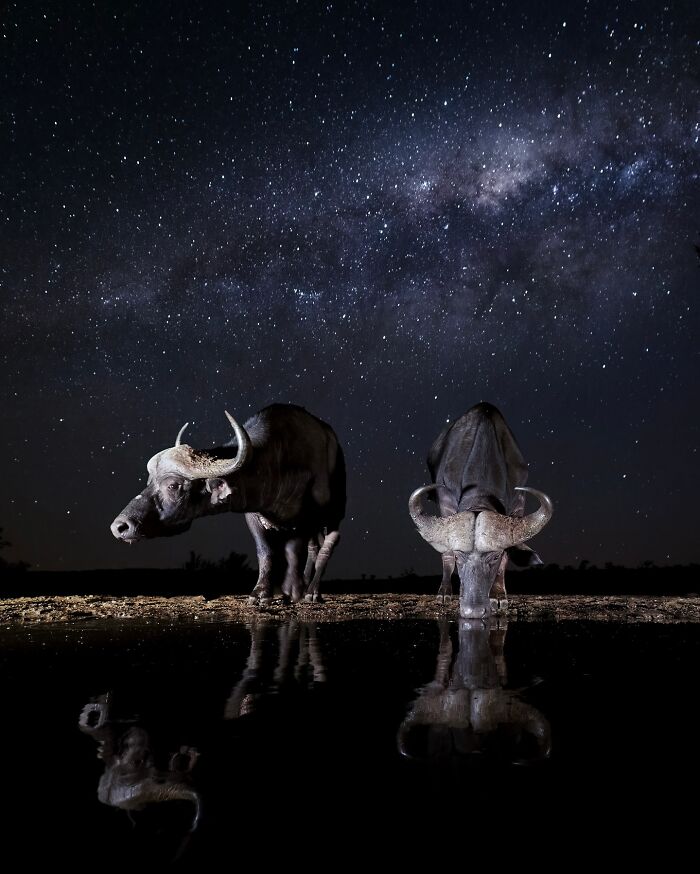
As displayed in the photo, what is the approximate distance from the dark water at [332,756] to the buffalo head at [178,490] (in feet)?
10.6

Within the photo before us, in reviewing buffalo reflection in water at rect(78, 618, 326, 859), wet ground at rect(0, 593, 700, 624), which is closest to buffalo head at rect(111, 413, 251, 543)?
wet ground at rect(0, 593, 700, 624)

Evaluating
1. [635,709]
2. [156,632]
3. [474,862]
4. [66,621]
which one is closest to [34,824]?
[474,862]

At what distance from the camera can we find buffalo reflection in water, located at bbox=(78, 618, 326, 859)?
120 cm

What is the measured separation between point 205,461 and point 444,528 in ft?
7.84

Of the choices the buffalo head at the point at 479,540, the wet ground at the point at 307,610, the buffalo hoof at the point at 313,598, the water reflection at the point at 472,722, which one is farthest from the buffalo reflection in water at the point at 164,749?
the buffalo hoof at the point at 313,598

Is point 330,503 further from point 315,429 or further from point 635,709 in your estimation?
point 635,709

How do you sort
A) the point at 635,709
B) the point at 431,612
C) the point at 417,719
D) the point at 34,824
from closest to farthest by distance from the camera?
the point at 34,824, the point at 417,719, the point at 635,709, the point at 431,612

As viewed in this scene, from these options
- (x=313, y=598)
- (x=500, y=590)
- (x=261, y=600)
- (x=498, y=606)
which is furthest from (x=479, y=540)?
(x=261, y=600)

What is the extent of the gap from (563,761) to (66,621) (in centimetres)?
451

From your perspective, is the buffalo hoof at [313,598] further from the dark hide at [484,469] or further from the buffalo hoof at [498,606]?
the buffalo hoof at [498,606]

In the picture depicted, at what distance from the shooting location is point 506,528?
6.07 metres

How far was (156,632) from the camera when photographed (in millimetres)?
4387

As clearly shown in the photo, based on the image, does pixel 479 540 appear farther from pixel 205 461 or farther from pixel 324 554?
pixel 205 461

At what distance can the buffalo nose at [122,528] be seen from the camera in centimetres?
621
